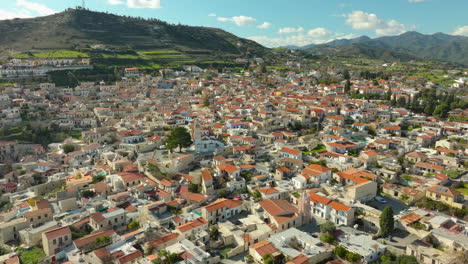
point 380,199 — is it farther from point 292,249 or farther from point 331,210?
point 292,249

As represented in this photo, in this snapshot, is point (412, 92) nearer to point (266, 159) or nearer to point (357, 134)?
point (357, 134)

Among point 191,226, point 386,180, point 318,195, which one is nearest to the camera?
point 191,226

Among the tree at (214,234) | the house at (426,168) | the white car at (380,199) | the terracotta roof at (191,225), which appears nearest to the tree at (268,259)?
the tree at (214,234)

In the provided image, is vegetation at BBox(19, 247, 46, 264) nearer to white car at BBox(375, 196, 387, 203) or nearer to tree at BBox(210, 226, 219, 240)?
tree at BBox(210, 226, 219, 240)

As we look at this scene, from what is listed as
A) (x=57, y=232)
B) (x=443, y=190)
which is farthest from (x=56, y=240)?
(x=443, y=190)

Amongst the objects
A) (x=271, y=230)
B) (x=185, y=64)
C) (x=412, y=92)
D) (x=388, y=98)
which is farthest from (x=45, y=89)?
(x=412, y=92)

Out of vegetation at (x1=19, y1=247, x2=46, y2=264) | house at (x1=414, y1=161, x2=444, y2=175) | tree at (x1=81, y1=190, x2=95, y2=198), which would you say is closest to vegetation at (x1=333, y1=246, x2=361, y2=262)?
house at (x1=414, y1=161, x2=444, y2=175)
